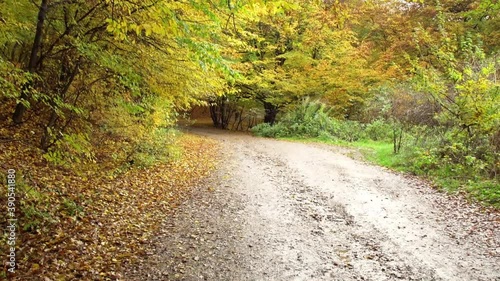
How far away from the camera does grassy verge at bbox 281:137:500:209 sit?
296 inches

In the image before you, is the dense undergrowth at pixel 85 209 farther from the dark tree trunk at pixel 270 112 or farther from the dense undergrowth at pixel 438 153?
the dark tree trunk at pixel 270 112

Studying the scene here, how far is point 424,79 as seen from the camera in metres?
10.5

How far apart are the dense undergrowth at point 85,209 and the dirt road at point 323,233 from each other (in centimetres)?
48

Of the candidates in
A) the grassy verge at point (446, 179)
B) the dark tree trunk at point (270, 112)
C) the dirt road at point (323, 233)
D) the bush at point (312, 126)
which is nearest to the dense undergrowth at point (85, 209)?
the dirt road at point (323, 233)

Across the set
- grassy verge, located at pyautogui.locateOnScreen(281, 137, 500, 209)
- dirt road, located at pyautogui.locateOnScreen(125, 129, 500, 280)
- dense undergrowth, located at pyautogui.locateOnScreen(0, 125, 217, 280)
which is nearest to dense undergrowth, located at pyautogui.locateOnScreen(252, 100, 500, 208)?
grassy verge, located at pyautogui.locateOnScreen(281, 137, 500, 209)

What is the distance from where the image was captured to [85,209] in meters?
6.33

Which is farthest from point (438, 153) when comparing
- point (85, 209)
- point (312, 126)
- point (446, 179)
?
point (312, 126)

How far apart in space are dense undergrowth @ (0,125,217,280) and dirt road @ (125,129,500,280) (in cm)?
48

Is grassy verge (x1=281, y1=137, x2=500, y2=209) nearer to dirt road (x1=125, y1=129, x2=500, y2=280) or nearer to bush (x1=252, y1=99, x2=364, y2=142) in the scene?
dirt road (x1=125, y1=129, x2=500, y2=280)

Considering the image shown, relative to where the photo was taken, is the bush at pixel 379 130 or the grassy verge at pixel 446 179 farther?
the bush at pixel 379 130

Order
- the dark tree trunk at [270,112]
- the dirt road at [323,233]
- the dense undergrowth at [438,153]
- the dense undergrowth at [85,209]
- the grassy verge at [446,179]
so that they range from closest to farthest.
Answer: the dense undergrowth at [85,209] < the dirt road at [323,233] < the grassy verge at [446,179] < the dense undergrowth at [438,153] < the dark tree trunk at [270,112]

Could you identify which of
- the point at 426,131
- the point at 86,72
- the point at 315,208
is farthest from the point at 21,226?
the point at 426,131

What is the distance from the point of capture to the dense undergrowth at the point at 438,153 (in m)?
8.33

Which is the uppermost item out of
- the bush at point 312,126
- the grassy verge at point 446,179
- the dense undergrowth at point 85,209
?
the bush at point 312,126
